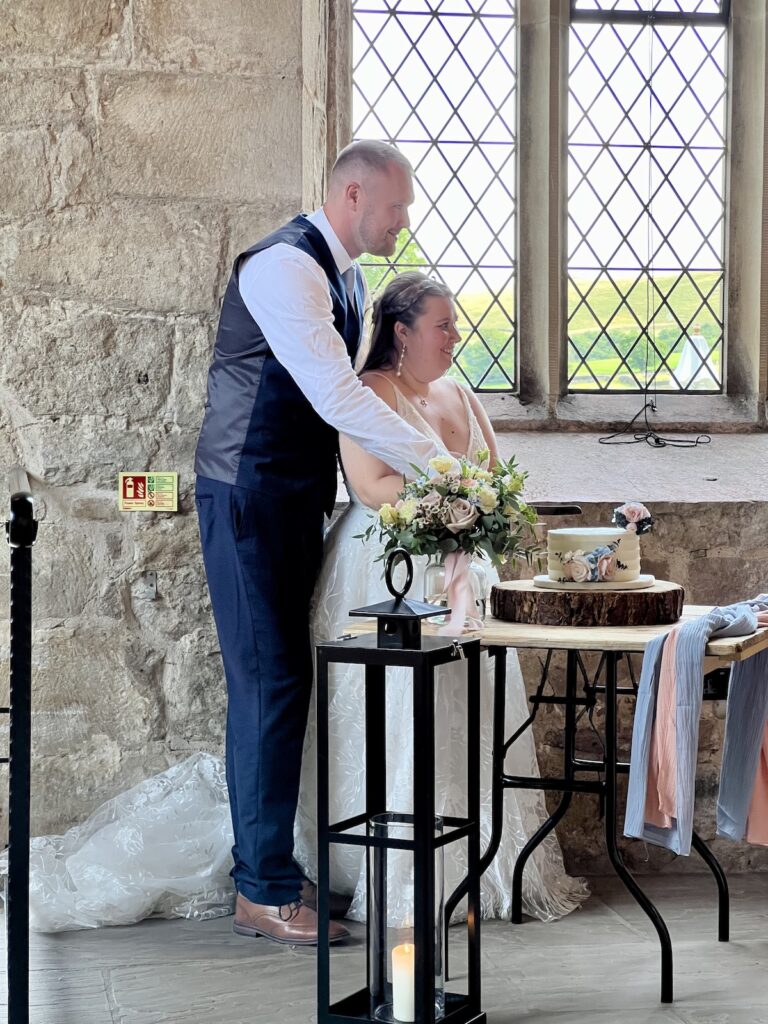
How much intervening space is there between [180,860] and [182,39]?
86.5 inches

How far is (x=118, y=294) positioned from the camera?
3686mm

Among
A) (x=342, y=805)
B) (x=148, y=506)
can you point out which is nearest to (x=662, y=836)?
(x=342, y=805)

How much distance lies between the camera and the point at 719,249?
4.65 meters

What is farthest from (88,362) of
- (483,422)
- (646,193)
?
(646,193)

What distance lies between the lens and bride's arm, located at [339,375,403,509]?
3.38 m

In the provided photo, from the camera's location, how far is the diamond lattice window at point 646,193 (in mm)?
4566

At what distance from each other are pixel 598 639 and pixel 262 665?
3.08 ft

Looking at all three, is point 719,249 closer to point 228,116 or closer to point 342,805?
point 228,116

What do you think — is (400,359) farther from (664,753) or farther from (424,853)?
(424,853)

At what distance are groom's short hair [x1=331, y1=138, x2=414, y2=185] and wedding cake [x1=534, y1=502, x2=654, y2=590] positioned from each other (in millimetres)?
1009

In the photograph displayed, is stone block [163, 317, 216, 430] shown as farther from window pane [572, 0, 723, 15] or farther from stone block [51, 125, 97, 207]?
window pane [572, 0, 723, 15]

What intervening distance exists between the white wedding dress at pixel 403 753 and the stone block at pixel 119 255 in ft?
2.36

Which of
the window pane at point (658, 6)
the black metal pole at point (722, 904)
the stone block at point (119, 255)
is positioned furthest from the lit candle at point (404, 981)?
the window pane at point (658, 6)

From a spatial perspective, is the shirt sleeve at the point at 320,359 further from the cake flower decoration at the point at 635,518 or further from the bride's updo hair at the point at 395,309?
the cake flower decoration at the point at 635,518
